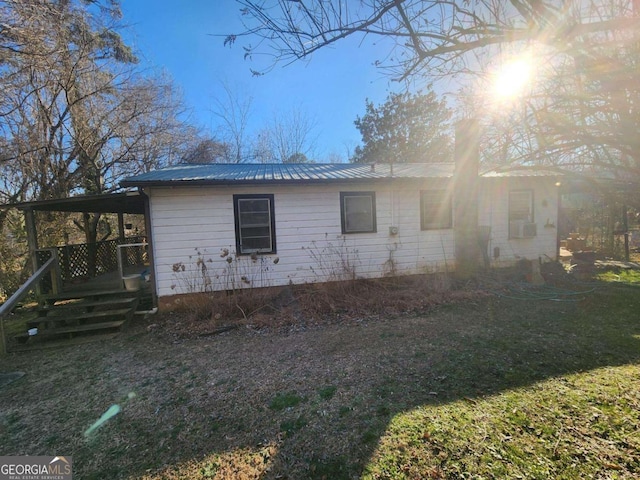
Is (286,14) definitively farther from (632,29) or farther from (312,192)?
(312,192)

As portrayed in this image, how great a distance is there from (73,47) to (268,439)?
13026mm

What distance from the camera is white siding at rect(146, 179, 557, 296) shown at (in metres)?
6.12

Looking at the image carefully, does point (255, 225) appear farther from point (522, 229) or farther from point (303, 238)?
point (522, 229)

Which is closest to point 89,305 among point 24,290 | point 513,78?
point 24,290

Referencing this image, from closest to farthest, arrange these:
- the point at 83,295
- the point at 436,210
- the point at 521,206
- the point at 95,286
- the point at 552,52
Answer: the point at 552,52
the point at 83,295
the point at 95,286
the point at 436,210
the point at 521,206

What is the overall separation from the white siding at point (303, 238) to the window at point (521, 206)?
1.26ft

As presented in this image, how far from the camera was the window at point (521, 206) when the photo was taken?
27.1 ft

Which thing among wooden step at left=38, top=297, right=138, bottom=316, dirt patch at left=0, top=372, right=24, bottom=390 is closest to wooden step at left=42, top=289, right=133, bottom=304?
wooden step at left=38, top=297, right=138, bottom=316

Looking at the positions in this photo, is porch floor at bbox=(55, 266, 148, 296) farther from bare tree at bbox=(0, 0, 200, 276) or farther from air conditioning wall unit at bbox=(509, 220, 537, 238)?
air conditioning wall unit at bbox=(509, 220, 537, 238)

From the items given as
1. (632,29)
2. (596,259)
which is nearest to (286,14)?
(632,29)

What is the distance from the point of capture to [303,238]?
6754 millimetres

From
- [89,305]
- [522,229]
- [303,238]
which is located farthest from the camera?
[522,229]

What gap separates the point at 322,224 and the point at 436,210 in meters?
3.20

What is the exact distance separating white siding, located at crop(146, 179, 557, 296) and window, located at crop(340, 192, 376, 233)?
0.45 ft
